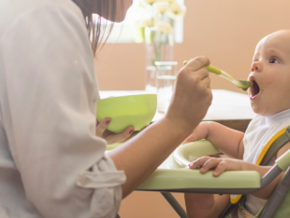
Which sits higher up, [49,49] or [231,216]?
[49,49]

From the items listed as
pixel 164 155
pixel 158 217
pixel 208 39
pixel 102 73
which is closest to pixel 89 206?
pixel 164 155

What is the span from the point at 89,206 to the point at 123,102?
35cm

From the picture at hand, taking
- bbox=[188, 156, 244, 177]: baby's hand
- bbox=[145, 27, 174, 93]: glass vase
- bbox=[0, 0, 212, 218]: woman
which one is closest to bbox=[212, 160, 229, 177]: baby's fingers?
bbox=[188, 156, 244, 177]: baby's hand

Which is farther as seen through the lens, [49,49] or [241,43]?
[241,43]

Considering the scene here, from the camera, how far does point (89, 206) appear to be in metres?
0.48

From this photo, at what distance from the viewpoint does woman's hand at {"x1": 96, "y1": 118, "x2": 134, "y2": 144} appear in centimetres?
82

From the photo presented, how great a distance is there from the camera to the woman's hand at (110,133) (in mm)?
819

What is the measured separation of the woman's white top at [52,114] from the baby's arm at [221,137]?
0.55 meters

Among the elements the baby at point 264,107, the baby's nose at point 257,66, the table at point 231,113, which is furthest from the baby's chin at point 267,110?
the table at point 231,113

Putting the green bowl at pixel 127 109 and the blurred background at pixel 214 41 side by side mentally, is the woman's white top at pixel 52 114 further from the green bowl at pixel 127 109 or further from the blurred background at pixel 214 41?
the blurred background at pixel 214 41

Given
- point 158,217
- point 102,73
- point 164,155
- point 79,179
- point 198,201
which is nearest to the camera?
point 79,179

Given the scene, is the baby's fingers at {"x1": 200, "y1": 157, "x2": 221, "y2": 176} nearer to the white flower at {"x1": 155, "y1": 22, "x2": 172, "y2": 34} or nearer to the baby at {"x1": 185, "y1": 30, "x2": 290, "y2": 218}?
the baby at {"x1": 185, "y1": 30, "x2": 290, "y2": 218}

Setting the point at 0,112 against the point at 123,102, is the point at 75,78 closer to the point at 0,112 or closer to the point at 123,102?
the point at 0,112

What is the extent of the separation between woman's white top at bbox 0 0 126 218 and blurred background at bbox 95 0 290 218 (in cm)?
236
